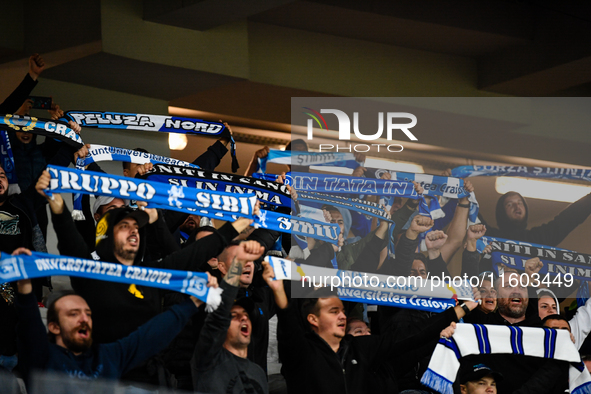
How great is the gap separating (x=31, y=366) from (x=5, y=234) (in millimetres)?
1255

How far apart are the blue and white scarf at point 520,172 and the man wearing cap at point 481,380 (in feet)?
8.69

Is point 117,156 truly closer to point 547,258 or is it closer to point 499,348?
point 499,348

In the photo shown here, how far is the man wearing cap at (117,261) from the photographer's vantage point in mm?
4293

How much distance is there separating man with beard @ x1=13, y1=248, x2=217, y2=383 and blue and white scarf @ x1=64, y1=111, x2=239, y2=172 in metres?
2.54

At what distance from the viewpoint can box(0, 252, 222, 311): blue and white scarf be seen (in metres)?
3.88

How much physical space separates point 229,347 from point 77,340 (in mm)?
964

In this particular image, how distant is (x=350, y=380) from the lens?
16.2 feet

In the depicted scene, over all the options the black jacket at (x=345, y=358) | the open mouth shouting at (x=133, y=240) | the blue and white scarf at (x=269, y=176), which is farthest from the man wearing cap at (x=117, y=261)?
the blue and white scarf at (x=269, y=176)

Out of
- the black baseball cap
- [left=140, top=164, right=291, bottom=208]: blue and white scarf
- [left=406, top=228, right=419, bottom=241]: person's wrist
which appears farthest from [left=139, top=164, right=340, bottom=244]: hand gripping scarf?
the black baseball cap

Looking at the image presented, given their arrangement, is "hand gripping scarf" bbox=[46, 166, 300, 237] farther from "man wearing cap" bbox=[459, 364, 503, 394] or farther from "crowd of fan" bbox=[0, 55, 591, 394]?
"man wearing cap" bbox=[459, 364, 503, 394]

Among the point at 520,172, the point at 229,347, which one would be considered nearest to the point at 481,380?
the point at 229,347

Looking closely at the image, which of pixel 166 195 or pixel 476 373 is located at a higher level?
pixel 166 195

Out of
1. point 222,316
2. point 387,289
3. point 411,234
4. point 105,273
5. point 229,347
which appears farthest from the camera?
point 411,234

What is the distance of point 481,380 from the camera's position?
5379mm
